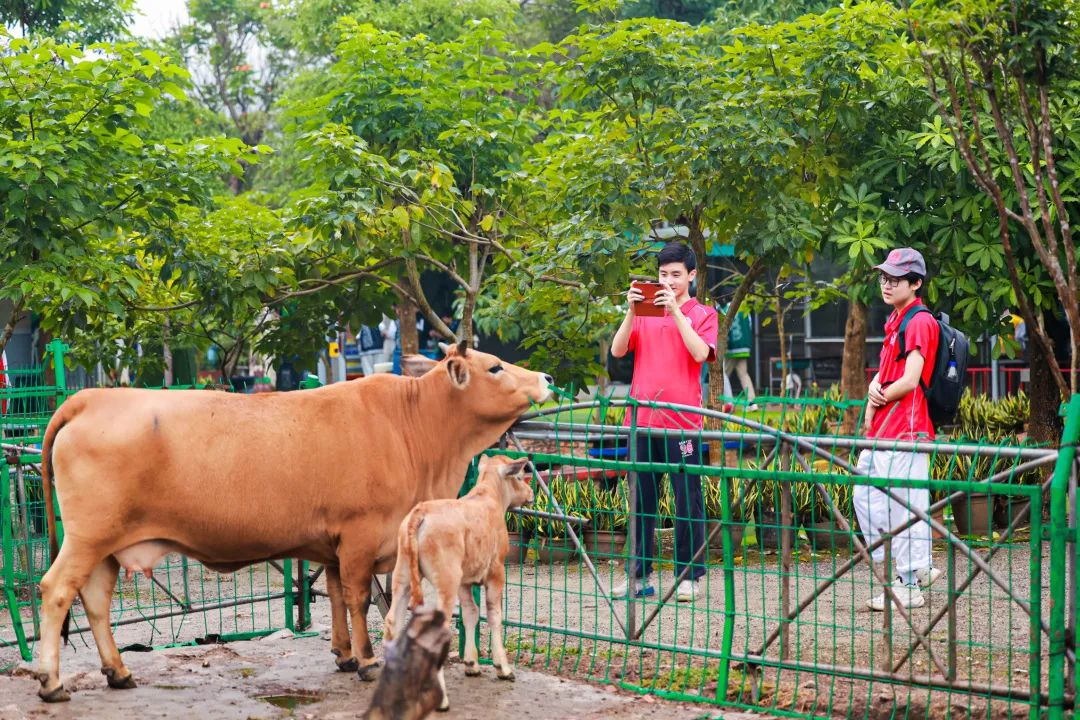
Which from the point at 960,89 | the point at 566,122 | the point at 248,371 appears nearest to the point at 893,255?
the point at 960,89

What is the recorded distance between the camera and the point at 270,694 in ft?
19.4

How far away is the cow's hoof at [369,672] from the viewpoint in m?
5.97

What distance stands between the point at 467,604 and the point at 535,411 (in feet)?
3.69

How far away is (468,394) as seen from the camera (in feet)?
20.3

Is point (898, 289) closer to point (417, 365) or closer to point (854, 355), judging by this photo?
point (417, 365)

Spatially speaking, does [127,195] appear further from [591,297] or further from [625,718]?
[625,718]

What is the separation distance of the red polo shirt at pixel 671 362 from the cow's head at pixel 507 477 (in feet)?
3.63

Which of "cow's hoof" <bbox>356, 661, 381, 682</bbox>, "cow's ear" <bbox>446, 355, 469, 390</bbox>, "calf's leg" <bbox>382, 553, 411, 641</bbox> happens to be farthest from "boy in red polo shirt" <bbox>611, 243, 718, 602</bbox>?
"calf's leg" <bbox>382, 553, 411, 641</bbox>

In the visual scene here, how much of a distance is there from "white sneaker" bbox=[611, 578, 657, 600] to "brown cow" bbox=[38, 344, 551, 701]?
105cm

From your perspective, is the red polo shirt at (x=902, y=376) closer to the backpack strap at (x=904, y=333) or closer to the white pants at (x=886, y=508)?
the backpack strap at (x=904, y=333)

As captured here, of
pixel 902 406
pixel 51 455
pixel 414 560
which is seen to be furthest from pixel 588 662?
pixel 51 455

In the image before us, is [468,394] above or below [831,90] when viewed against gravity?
below

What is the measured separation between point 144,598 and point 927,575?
17.6 ft

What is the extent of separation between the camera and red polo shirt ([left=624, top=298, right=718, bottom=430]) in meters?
7.04
